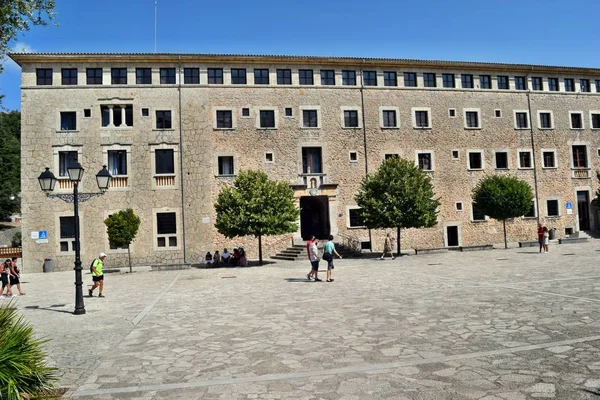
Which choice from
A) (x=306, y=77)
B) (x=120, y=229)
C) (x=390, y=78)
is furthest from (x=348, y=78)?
(x=120, y=229)

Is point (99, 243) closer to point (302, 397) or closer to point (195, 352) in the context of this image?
point (195, 352)

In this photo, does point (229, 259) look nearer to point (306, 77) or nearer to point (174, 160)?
point (174, 160)

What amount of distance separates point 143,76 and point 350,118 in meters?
15.0

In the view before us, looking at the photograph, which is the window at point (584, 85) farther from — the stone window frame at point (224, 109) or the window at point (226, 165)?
the window at point (226, 165)

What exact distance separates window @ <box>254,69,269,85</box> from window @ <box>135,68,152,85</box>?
24.0 feet

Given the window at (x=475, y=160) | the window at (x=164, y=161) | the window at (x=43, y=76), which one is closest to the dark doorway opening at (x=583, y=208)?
the window at (x=475, y=160)

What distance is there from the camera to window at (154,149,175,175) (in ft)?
99.7

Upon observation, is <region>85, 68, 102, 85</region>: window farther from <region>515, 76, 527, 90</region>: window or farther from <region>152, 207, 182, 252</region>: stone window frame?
<region>515, 76, 527, 90</region>: window

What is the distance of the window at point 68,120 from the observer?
2958 cm

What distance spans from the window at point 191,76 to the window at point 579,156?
102 ft

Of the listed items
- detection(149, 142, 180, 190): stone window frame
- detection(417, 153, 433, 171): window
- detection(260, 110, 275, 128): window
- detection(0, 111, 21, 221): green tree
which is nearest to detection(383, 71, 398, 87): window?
detection(417, 153, 433, 171): window

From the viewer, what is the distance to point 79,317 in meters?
11.3

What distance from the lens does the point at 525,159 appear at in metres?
36.4

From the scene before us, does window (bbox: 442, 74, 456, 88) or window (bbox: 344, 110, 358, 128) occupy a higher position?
window (bbox: 442, 74, 456, 88)
